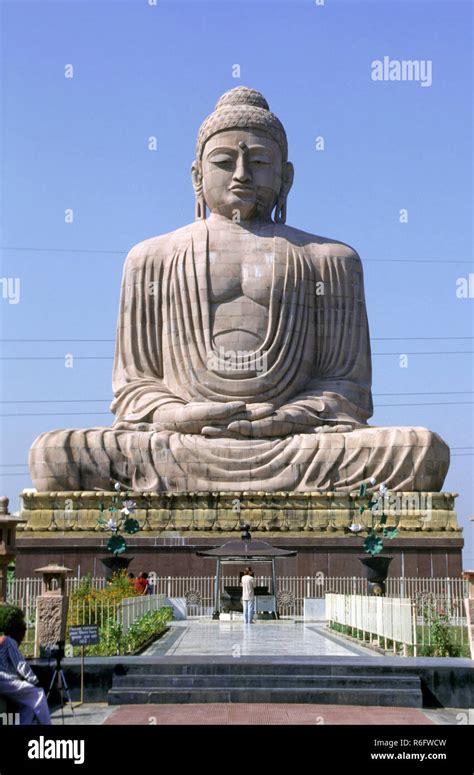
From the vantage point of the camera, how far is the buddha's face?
81.7ft

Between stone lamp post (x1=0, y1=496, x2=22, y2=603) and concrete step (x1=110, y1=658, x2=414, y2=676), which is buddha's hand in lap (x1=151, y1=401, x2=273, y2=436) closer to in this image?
stone lamp post (x1=0, y1=496, x2=22, y2=603)

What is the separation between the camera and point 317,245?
25422mm

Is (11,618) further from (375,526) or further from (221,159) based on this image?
(221,159)

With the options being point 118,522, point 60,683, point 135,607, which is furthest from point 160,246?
point 60,683

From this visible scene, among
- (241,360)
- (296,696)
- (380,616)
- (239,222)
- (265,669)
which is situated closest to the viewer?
(296,696)

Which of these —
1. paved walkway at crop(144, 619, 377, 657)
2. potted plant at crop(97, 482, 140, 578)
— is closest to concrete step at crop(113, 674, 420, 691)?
paved walkway at crop(144, 619, 377, 657)

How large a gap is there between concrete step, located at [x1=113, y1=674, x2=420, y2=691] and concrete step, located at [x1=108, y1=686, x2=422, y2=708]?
0.09 meters

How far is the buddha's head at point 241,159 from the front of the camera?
24.9 meters

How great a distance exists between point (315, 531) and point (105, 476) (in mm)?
4131

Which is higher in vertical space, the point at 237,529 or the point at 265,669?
the point at 237,529

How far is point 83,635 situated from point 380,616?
4055 millimetres

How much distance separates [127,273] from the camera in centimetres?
2538

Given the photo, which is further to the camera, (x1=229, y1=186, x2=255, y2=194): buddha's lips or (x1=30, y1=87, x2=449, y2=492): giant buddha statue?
(x1=229, y1=186, x2=255, y2=194): buddha's lips
